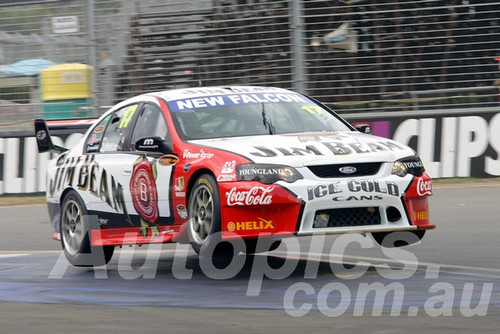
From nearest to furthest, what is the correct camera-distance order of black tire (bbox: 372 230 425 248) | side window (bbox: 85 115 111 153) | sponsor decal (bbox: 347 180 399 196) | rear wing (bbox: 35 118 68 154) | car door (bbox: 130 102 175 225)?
1. sponsor decal (bbox: 347 180 399 196)
2. black tire (bbox: 372 230 425 248)
3. car door (bbox: 130 102 175 225)
4. side window (bbox: 85 115 111 153)
5. rear wing (bbox: 35 118 68 154)

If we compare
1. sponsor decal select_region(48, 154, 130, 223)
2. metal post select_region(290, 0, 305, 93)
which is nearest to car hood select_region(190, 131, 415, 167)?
sponsor decal select_region(48, 154, 130, 223)

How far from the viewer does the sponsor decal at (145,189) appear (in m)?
9.29

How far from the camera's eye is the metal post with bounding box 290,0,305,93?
58.1 feet

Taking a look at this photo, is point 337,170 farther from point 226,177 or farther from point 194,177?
point 194,177

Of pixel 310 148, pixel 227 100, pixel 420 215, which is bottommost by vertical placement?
pixel 420 215

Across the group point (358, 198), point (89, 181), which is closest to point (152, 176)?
point (89, 181)

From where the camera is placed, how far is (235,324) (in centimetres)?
638

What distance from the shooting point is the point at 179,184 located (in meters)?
8.94

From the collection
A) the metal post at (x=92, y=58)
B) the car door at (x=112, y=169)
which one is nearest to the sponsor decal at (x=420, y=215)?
the car door at (x=112, y=169)

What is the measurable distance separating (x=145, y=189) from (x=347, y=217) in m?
1.91

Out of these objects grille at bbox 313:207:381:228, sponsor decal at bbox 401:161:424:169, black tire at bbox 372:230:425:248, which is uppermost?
sponsor decal at bbox 401:161:424:169

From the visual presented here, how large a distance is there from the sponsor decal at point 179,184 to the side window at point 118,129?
1.15 metres

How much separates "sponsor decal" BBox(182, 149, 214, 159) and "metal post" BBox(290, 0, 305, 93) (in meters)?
8.88

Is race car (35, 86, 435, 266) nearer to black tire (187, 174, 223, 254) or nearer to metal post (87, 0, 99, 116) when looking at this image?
black tire (187, 174, 223, 254)
